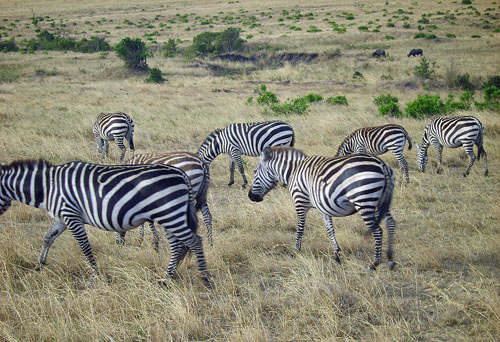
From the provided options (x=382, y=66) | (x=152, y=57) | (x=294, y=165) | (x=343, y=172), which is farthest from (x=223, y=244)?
(x=152, y=57)

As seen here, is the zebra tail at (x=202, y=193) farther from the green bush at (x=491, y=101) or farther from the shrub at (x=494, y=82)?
the shrub at (x=494, y=82)

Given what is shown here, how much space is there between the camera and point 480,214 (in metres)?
7.36

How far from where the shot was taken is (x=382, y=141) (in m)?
9.96

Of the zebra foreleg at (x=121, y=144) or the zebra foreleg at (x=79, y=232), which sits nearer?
the zebra foreleg at (x=79, y=232)

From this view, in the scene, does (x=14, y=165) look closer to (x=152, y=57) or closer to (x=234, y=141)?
(x=234, y=141)

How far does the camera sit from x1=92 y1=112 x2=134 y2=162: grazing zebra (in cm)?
1151

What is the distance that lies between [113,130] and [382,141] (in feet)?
22.3

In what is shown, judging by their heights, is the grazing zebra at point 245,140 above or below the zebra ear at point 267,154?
below

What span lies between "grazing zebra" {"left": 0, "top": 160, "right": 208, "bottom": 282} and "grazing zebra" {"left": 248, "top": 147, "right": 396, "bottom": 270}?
65.2 inches

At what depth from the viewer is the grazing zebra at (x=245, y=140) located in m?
9.99

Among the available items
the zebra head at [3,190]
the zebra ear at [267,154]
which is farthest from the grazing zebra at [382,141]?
the zebra head at [3,190]

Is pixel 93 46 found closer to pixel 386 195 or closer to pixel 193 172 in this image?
pixel 193 172

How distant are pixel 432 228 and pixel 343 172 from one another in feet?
8.27

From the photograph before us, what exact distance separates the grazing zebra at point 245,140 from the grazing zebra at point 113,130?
2.70m
